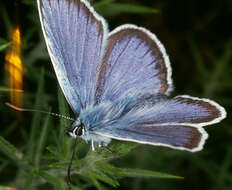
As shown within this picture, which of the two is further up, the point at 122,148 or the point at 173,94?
the point at 173,94

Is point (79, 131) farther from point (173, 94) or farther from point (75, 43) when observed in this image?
point (173, 94)

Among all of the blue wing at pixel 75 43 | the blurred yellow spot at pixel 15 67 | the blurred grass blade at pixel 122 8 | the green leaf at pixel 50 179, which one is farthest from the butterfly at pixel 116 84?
the blurred yellow spot at pixel 15 67

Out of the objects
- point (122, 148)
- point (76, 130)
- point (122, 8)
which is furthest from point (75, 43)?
point (122, 8)

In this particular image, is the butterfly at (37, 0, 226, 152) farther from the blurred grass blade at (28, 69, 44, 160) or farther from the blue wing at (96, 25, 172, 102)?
the blurred grass blade at (28, 69, 44, 160)

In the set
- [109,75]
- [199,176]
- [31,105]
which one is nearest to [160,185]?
[199,176]

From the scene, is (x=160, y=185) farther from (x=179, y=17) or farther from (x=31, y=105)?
(x=179, y=17)

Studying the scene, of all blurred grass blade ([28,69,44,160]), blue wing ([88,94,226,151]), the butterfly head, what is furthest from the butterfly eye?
blurred grass blade ([28,69,44,160])

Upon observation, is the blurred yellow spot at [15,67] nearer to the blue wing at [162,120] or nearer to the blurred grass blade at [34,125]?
the blurred grass blade at [34,125]
